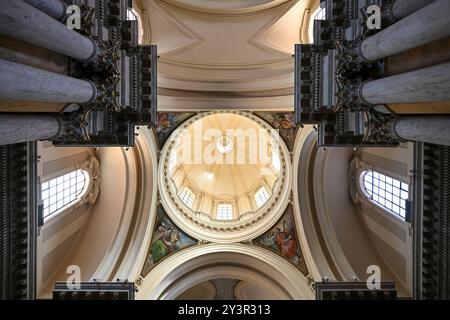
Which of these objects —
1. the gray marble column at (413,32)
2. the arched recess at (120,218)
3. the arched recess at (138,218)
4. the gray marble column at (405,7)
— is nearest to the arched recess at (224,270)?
the arched recess at (138,218)

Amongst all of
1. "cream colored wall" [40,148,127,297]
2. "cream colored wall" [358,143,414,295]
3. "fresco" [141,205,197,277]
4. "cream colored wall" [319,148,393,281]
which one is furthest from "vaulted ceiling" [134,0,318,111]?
"fresco" [141,205,197,277]

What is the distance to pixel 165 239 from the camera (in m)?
14.4

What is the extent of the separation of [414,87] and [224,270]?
38.7 ft

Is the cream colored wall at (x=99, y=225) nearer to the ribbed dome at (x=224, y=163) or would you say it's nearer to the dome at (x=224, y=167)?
the dome at (x=224, y=167)

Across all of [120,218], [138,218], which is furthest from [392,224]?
[120,218]

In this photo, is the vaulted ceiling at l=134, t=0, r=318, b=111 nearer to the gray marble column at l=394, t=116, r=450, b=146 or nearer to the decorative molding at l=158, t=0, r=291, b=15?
the decorative molding at l=158, t=0, r=291, b=15

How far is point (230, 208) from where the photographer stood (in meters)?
19.8

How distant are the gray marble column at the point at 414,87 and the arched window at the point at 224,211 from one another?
12673 mm

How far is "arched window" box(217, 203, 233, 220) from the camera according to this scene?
18.7m

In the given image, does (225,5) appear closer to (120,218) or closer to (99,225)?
(120,218)

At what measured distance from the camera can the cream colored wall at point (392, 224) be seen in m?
9.72

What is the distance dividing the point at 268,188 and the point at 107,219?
32.1 ft

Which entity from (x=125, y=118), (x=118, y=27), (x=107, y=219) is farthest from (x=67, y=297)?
(x=118, y=27)
